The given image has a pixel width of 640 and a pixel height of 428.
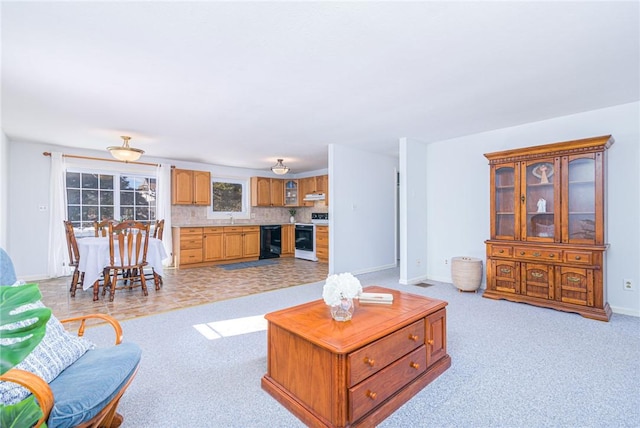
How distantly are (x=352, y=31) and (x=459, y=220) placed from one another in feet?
12.1

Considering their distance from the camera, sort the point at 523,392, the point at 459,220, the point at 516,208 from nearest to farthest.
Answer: the point at 523,392, the point at 516,208, the point at 459,220

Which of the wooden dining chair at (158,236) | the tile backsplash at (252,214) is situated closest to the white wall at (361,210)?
the tile backsplash at (252,214)

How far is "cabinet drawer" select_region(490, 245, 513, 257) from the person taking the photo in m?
3.83

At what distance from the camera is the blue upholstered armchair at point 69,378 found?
1.09 m

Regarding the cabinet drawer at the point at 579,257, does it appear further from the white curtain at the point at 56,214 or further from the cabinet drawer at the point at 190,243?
the white curtain at the point at 56,214

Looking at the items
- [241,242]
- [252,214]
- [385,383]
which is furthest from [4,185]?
[385,383]

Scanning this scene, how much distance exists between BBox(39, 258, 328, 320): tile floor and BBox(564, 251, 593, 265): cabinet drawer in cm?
341

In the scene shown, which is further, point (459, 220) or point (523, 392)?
point (459, 220)

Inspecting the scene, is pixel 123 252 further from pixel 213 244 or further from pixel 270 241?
pixel 270 241

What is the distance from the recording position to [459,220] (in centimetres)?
477

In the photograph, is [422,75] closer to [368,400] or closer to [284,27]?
[284,27]

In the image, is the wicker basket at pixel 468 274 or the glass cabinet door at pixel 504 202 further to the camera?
the wicker basket at pixel 468 274

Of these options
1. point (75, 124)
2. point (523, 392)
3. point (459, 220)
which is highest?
point (75, 124)

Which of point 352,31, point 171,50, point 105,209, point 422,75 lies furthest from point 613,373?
→ point 105,209
